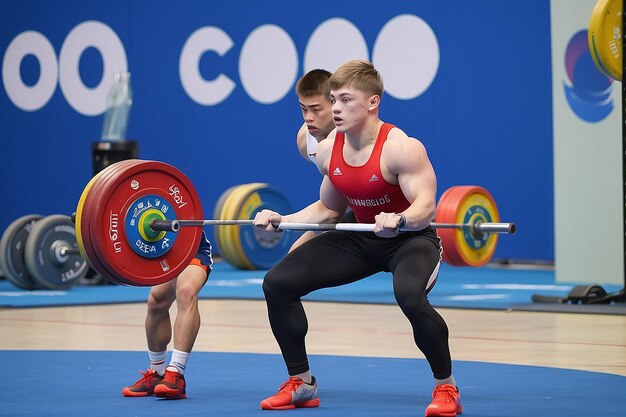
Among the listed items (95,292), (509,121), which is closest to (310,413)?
(95,292)

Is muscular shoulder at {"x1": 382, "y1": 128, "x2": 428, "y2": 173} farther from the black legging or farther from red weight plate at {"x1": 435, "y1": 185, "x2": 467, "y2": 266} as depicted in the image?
red weight plate at {"x1": 435, "y1": 185, "x2": 467, "y2": 266}

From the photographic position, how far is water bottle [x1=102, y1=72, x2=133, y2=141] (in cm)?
1016

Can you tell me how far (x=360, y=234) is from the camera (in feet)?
14.0

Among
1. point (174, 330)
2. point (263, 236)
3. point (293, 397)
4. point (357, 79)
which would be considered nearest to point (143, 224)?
point (174, 330)

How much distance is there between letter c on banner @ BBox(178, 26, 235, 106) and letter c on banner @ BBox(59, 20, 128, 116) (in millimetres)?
709

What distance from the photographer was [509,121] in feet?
35.2

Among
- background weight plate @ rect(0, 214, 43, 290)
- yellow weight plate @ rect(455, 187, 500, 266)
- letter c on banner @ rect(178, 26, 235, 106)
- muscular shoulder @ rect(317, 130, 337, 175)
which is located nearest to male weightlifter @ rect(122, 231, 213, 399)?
muscular shoulder @ rect(317, 130, 337, 175)

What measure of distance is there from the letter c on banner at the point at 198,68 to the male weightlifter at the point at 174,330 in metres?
7.81

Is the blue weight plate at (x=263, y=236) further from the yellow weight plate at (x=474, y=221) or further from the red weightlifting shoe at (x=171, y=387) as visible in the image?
the red weightlifting shoe at (x=171, y=387)

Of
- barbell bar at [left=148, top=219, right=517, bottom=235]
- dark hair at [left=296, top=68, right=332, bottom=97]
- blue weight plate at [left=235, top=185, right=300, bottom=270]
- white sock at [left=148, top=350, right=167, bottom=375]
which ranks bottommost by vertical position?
blue weight plate at [left=235, top=185, right=300, bottom=270]

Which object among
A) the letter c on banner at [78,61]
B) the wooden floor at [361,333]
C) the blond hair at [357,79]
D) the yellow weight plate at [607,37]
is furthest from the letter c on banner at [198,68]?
the blond hair at [357,79]

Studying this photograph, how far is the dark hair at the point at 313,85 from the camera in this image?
15.6 feet

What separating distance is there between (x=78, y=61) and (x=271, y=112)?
227 cm

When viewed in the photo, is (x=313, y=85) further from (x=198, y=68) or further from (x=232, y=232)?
(x=198, y=68)
